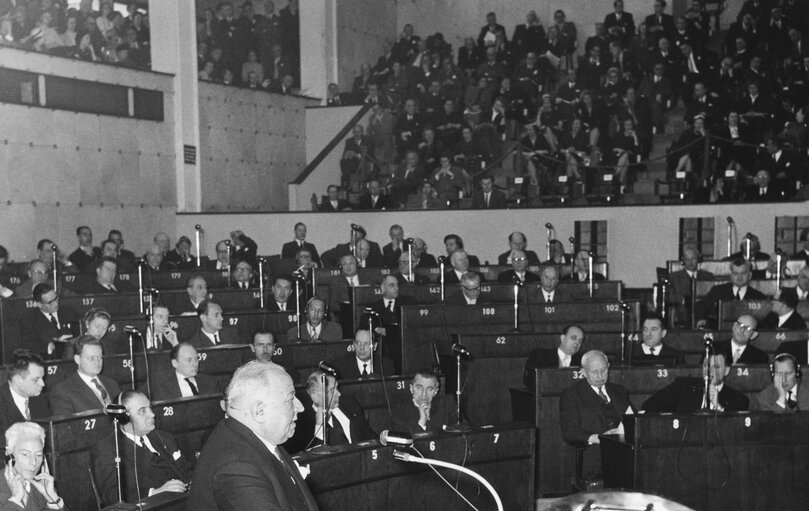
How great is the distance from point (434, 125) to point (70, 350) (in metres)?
11.7

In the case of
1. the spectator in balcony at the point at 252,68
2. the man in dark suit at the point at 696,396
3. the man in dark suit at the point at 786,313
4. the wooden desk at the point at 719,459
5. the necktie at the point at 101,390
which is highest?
the spectator in balcony at the point at 252,68

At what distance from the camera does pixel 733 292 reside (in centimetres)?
1234

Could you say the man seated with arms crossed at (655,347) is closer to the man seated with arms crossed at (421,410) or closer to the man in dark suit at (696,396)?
the man in dark suit at (696,396)

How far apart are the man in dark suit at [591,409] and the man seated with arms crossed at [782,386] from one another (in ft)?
3.41

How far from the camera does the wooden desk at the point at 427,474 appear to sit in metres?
6.42


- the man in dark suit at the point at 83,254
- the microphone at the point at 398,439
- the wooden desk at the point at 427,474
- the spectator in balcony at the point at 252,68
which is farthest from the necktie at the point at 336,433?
the spectator in balcony at the point at 252,68

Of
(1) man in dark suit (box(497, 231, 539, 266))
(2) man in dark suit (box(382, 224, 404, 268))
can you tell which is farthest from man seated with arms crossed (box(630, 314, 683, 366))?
(2) man in dark suit (box(382, 224, 404, 268))

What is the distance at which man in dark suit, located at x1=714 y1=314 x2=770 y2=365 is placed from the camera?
1018 cm

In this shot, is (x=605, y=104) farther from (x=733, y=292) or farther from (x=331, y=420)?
(x=331, y=420)

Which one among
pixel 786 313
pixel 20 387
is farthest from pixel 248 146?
pixel 20 387

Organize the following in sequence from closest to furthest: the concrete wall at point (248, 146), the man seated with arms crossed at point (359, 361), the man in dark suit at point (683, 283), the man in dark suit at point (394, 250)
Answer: the man seated with arms crossed at point (359, 361)
the man in dark suit at point (683, 283)
the man in dark suit at point (394, 250)
the concrete wall at point (248, 146)

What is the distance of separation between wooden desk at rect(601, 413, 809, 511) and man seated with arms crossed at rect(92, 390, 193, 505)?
302cm

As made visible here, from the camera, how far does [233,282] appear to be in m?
14.4

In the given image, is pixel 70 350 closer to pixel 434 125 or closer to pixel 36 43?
pixel 36 43
